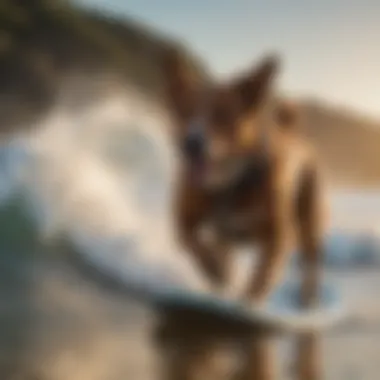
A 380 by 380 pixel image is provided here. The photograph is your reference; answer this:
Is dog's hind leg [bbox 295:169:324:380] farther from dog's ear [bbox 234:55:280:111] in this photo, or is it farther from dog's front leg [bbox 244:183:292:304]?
dog's ear [bbox 234:55:280:111]

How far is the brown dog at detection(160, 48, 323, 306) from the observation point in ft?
3.81

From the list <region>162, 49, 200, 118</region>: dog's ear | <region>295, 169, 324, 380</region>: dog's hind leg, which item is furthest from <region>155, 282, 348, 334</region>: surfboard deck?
<region>162, 49, 200, 118</region>: dog's ear

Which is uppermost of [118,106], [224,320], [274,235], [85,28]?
[85,28]

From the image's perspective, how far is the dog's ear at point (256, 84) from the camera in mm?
1181

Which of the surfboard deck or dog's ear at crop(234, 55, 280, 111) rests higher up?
dog's ear at crop(234, 55, 280, 111)

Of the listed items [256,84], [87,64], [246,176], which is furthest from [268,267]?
[87,64]

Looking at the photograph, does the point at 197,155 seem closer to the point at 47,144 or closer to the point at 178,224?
the point at 178,224

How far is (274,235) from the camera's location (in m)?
1.17

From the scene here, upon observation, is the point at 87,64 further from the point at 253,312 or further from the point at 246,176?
the point at 253,312

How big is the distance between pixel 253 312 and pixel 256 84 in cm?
30

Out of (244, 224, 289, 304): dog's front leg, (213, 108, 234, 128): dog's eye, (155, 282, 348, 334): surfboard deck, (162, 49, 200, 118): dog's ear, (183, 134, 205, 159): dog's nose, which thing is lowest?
(155, 282, 348, 334): surfboard deck

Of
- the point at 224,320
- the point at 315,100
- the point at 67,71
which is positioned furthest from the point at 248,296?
the point at 67,71

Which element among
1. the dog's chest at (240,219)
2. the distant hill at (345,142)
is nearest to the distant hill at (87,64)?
the distant hill at (345,142)

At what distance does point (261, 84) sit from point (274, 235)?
0.20 m
